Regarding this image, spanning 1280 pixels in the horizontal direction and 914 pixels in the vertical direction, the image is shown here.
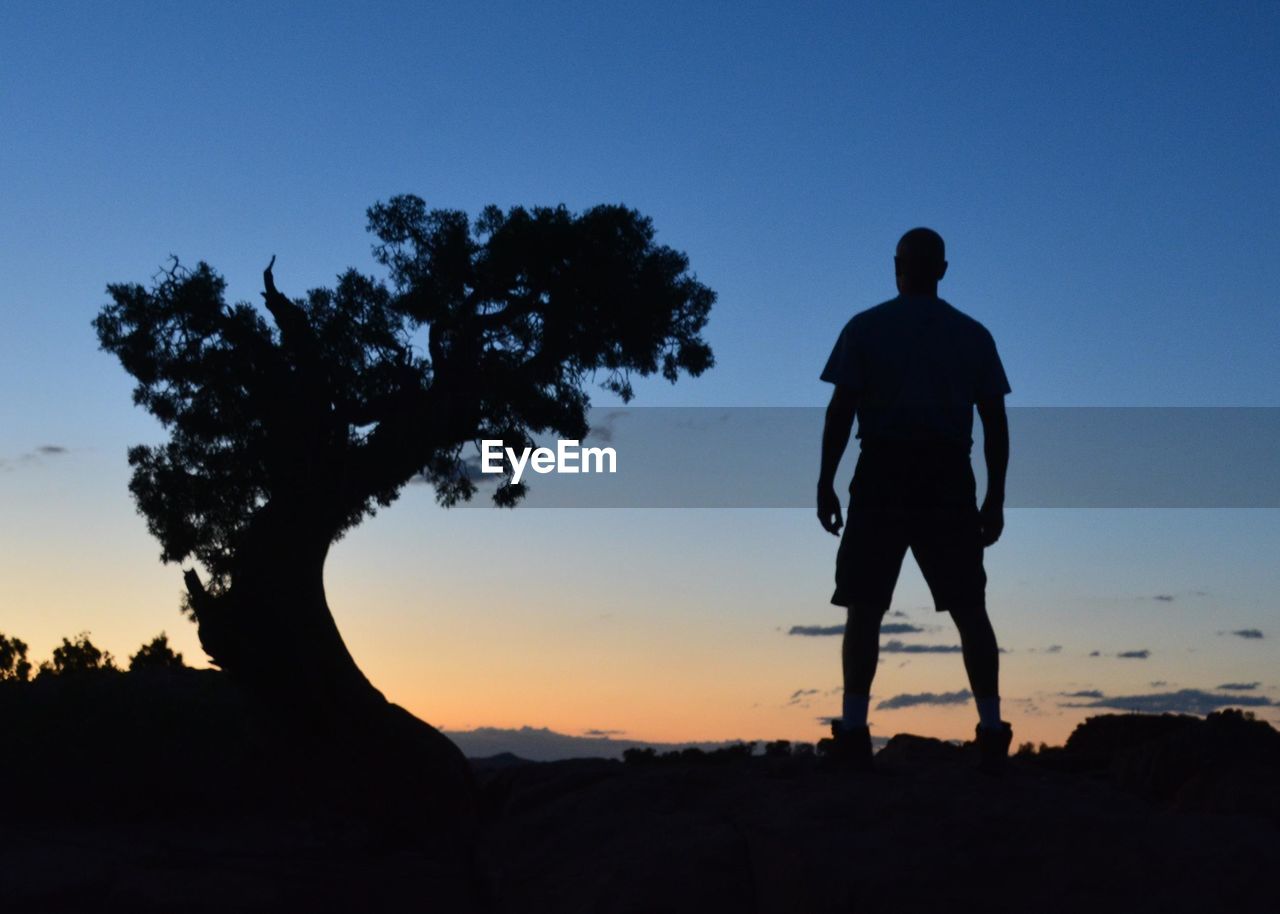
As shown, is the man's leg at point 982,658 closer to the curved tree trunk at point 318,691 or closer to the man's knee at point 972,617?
the man's knee at point 972,617

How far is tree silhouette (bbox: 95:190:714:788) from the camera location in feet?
44.7

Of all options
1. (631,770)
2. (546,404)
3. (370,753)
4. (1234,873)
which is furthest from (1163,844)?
(546,404)

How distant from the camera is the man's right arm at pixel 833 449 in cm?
630

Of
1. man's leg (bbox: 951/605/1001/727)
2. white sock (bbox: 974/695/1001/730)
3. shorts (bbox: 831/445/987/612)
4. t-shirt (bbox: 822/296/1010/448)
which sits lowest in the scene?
white sock (bbox: 974/695/1001/730)

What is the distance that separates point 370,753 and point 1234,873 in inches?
246

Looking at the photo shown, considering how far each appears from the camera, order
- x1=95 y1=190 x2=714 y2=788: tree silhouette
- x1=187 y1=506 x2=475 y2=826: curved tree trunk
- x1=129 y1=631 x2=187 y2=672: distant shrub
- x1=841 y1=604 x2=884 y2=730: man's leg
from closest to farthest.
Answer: x1=841 y1=604 x2=884 y2=730: man's leg → x1=187 y1=506 x2=475 y2=826: curved tree trunk → x1=95 y1=190 x2=714 y2=788: tree silhouette → x1=129 y1=631 x2=187 y2=672: distant shrub

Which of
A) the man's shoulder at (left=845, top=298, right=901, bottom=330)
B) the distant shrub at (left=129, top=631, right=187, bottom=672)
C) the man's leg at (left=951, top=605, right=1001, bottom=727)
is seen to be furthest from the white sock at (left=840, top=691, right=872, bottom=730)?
the distant shrub at (left=129, top=631, right=187, bottom=672)

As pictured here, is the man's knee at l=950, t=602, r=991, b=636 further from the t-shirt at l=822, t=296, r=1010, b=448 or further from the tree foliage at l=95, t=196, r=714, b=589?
the tree foliage at l=95, t=196, r=714, b=589

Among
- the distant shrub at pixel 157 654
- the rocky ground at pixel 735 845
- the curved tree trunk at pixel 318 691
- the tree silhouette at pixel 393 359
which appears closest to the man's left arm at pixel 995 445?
the rocky ground at pixel 735 845

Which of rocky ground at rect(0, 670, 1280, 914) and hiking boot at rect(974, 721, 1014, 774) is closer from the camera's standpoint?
rocky ground at rect(0, 670, 1280, 914)

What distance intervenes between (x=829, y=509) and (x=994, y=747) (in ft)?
4.70

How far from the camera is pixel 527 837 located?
6.38m

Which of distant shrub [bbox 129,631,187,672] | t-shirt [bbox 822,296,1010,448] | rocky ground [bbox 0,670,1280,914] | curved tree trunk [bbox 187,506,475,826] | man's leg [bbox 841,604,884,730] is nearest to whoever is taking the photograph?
rocky ground [bbox 0,670,1280,914]

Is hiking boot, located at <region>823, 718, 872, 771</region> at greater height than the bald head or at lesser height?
lesser
